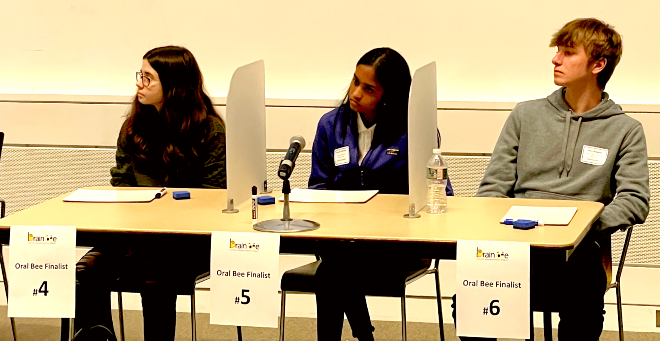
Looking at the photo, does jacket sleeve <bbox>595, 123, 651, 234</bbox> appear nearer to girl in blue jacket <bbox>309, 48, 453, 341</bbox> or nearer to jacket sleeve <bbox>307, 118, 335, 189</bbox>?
girl in blue jacket <bbox>309, 48, 453, 341</bbox>

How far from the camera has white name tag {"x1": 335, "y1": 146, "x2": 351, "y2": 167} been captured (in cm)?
298

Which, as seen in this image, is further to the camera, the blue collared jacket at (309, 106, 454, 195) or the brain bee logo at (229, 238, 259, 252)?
the blue collared jacket at (309, 106, 454, 195)

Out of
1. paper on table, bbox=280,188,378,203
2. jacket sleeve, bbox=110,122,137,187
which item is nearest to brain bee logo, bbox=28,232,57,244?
paper on table, bbox=280,188,378,203

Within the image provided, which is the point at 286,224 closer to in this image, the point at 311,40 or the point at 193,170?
the point at 193,170

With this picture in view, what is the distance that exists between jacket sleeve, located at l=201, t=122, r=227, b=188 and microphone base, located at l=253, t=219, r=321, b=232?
0.77m

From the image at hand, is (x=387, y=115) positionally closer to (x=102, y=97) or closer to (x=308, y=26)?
(x=308, y=26)

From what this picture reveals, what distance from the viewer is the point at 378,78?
291cm

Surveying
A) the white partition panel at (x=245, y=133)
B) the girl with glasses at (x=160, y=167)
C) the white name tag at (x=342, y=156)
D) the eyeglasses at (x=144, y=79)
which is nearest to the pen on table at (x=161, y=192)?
the girl with glasses at (x=160, y=167)

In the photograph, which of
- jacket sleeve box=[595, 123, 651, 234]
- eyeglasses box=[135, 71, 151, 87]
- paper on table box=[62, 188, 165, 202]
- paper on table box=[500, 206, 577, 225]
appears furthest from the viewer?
eyeglasses box=[135, 71, 151, 87]

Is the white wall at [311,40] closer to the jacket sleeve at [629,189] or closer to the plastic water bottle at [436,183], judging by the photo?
the jacket sleeve at [629,189]

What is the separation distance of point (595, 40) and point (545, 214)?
31.2 inches

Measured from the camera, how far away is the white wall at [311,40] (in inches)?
144

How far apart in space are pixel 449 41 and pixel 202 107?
4.04ft

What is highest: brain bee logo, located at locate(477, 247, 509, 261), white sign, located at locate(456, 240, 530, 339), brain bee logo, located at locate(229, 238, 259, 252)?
brain bee logo, located at locate(229, 238, 259, 252)
